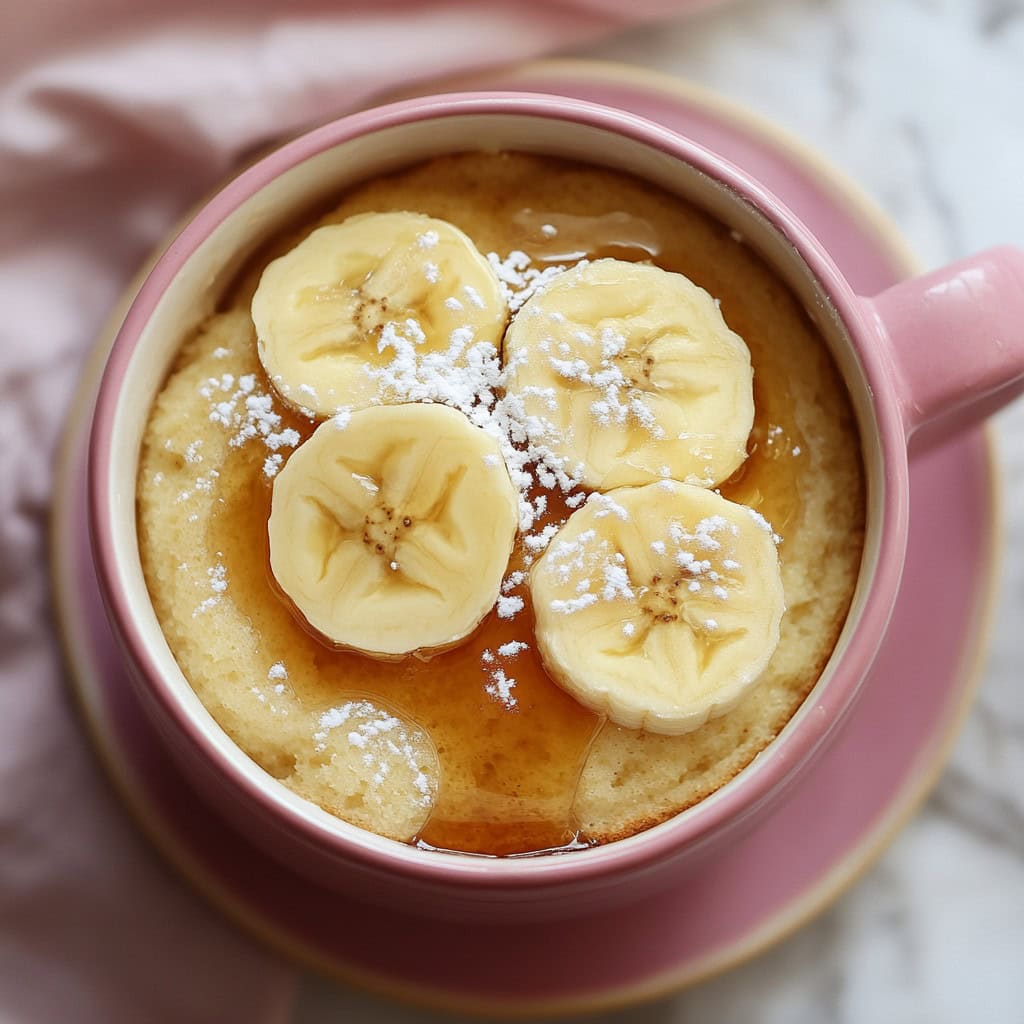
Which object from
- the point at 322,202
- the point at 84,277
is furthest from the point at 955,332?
the point at 84,277

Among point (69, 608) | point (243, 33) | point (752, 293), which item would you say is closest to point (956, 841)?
point (752, 293)

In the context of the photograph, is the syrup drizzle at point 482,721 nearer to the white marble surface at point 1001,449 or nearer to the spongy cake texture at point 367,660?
the spongy cake texture at point 367,660

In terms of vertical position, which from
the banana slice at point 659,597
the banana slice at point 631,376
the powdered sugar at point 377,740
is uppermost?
the banana slice at point 631,376

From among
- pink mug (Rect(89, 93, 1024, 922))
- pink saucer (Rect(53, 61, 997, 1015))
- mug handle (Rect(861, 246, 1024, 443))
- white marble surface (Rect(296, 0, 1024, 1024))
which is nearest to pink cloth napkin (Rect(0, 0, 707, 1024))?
pink saucer (Rect(53, 61, 997, 1015))

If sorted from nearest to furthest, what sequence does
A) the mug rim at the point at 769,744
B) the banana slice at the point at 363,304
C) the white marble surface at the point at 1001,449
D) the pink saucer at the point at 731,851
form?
the mug rim at the point at 769,744 → the banana slice at the point at 363,304 → the pink saucer at the point at 731,851 → the white marble surface at the point at 1001,449

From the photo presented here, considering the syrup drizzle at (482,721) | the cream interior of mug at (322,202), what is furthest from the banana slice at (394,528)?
the cream interior of mug at (322,202)

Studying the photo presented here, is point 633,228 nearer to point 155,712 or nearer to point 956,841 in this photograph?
point 155,712
